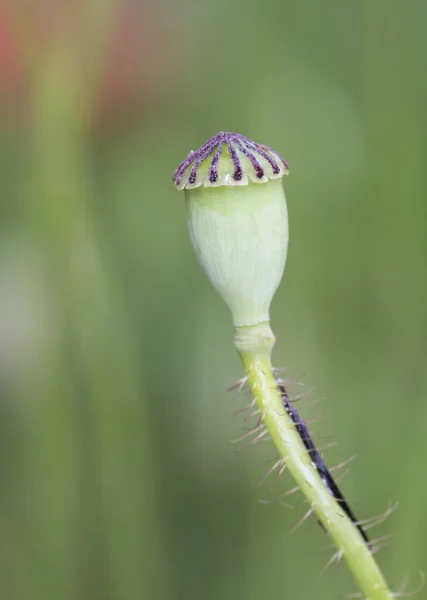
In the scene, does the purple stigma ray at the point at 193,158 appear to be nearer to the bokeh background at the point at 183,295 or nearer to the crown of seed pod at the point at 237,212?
the crown of seed pod at the point at 237,212

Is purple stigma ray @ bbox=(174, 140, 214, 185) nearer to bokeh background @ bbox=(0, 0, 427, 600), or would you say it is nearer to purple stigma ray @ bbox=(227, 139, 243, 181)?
purple stigma ray @ bbox=(227, 139, 243, 181)

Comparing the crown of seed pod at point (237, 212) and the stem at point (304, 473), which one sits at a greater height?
the crown of seed pod at point (237, 212)

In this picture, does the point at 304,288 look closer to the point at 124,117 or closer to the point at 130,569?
the point at 124,117

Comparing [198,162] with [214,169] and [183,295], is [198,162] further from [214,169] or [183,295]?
[183,295]

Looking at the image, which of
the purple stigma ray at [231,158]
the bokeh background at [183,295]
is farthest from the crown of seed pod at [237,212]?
the bokeh background at [183,295]

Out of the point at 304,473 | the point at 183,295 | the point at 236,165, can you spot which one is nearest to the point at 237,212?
the point at 236,165

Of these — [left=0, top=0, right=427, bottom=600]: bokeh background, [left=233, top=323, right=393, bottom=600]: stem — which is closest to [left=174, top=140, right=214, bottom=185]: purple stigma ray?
[left=233, top=323, right=393, bottom=600]: stem

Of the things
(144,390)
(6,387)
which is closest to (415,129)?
(144,390)
